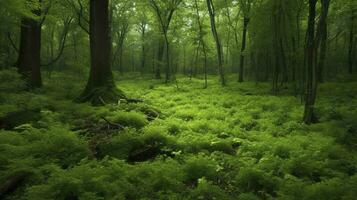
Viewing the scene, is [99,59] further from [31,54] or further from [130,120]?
[31,54]

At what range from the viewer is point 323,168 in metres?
6.70

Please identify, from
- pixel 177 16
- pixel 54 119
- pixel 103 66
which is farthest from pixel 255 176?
pixel 177 16

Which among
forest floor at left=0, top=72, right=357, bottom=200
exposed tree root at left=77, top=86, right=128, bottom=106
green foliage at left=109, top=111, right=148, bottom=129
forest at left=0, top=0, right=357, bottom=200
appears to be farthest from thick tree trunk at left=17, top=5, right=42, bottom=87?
green foliage at left=109, top=111, right=148, bottom=129

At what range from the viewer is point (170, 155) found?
7.76 meters

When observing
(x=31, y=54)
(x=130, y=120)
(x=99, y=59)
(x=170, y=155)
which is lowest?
(x=170, y=155)

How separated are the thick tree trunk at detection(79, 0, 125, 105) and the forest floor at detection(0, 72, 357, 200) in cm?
147

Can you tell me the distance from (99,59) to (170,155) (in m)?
7.98

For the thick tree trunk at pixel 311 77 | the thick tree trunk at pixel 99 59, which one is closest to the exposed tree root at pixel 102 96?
the thick tree trunk at pixel 99 59

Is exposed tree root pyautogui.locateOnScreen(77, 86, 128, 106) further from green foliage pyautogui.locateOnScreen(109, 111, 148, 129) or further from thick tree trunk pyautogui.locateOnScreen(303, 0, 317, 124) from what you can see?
thick tree trunk pyautogui.locateOnScreen(303, 0, 317, 124)

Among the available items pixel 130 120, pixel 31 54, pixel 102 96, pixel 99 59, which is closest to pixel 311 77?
pixel 130 120

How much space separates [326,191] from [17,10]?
13.8 metres

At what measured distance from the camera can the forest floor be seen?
17.2ft

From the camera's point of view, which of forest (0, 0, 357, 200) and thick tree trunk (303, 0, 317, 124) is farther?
thick tree trunk (303, 0, 317, 124)

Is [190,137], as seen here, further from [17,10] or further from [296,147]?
[17,10]
